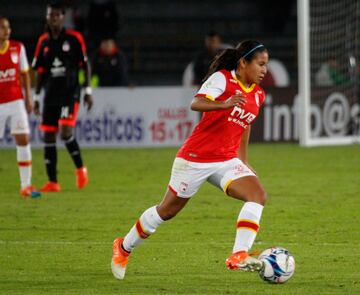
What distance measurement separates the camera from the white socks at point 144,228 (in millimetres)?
7980

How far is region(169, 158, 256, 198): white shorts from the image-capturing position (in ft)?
25.9

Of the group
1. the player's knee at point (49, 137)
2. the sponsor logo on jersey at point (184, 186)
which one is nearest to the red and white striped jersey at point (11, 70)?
the player's knee at point (49, 137)

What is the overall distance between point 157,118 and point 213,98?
13477mm

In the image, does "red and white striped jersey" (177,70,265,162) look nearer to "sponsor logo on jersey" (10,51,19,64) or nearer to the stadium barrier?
"sponsor logo on jersey" (10,51,19,64)

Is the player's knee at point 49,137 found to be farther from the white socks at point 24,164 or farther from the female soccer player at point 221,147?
the female soccer player at point 221,147

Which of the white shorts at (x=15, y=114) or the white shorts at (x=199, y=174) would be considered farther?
the white shorts at (x=15, y=114)

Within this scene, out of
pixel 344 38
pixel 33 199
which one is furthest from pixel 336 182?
pixel 344 38

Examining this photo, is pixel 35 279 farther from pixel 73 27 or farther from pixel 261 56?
pixel 73 27

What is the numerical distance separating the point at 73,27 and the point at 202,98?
686 inches

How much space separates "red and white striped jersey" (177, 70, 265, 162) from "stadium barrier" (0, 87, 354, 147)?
512 inches

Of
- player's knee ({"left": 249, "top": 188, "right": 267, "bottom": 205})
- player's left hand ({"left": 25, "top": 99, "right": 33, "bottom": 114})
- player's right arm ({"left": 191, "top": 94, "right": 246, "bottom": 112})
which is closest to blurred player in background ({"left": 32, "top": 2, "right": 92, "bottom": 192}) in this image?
player's left hand ({"left": 25, "top": 99, "right": 33, "bottom": 114})

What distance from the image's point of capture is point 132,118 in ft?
69.4

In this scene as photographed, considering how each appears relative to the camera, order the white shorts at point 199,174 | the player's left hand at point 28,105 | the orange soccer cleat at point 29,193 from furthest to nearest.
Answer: the player's left hand at point 28,105 < the orange soccer cleat at point 29,193 < the white shorts at point 199,174

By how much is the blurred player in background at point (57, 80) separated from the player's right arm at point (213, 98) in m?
6.57
